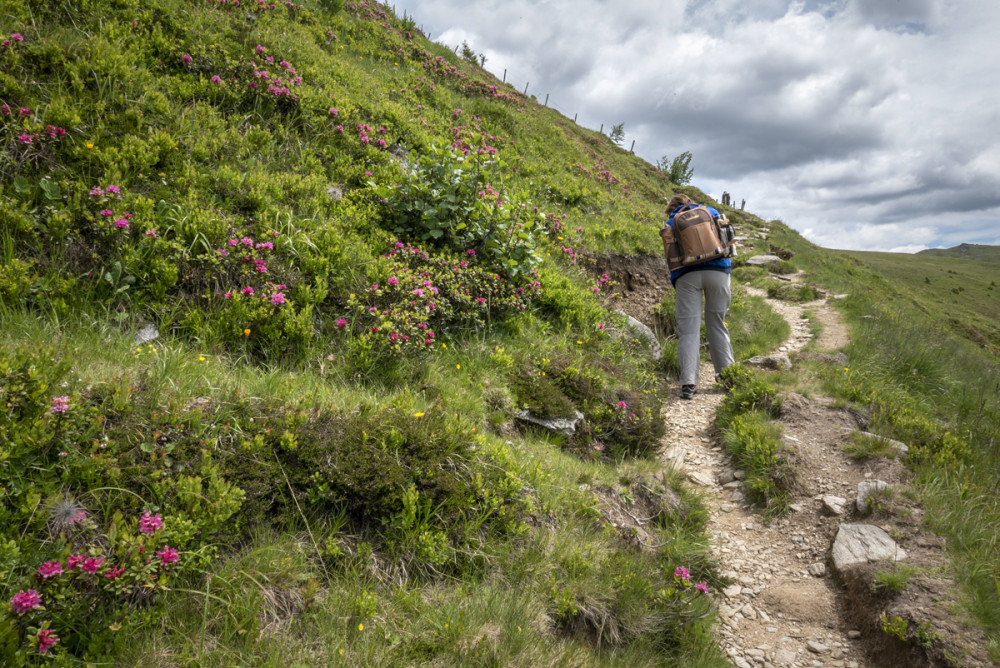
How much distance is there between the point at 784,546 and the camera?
4.41 m

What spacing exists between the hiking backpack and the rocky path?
2361mm

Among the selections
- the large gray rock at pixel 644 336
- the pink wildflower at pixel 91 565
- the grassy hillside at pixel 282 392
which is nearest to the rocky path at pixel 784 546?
the grassy hillside at pixel 282 392

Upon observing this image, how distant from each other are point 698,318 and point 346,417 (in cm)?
603

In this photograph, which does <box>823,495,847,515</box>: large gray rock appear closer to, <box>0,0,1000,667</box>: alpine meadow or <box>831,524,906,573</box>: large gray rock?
<box>0,0,1000,667</box>: alpine meadow

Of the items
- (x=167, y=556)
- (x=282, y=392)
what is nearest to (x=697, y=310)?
(x=282, y=392)

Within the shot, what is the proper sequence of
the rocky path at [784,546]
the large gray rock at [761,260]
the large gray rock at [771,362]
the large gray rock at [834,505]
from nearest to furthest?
the rocky path at [784,546] < the large gray rock at [834,505] < the large gray rock at [771,362] < the large gray rock at [761,260]

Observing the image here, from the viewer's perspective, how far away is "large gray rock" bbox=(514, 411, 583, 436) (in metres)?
5.09

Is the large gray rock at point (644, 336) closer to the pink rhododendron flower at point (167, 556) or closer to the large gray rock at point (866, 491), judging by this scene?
the large gray rock at point (866, 491)

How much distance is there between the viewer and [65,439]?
2.45 metres

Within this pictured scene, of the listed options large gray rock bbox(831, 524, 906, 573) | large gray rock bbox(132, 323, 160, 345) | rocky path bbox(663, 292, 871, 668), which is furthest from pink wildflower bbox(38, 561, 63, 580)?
large gray rock bbox(831, 524, 906, 573)

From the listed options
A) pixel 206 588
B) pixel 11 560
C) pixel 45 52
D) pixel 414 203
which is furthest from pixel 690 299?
pixel 45 52

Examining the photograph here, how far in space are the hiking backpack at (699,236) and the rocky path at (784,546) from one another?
2361 millimetres

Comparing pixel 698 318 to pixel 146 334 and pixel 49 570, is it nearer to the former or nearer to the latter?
pixel 146 334

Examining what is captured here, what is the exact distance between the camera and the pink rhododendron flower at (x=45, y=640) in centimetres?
185
